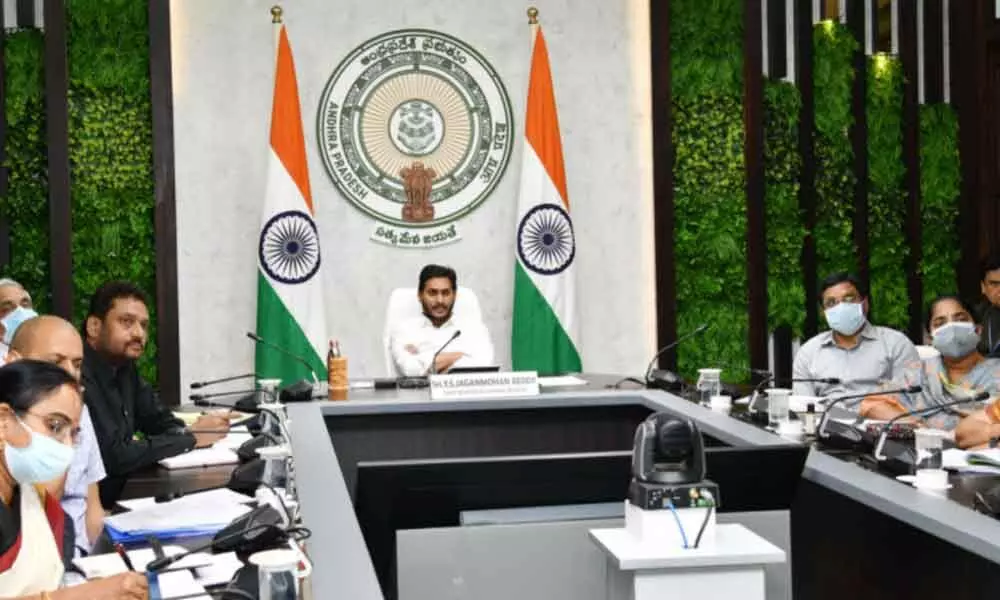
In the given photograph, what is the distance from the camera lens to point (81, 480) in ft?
9.38

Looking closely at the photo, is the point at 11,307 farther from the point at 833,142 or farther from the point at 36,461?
the point at 833,142

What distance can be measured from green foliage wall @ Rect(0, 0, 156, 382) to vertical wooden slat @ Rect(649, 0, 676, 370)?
9.46 ft

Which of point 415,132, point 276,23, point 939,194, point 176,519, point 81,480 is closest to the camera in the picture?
point 176,519

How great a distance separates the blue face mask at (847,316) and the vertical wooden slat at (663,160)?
199cm

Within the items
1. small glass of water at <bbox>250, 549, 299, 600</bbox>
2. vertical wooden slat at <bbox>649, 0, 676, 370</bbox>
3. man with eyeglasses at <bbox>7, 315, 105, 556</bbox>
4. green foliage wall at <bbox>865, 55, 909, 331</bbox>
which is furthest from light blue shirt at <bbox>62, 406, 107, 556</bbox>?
green foliage wall at <bbox>865, 55, 909, 331</bbox>

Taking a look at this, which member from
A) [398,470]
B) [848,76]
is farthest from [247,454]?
[848,76]

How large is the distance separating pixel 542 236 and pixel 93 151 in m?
2.54

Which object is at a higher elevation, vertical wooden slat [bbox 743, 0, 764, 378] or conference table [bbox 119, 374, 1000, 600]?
vertical wooden slat [bbox 743, 0, 764, 378]

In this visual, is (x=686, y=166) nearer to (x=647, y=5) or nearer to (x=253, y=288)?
(x=647, y=5)

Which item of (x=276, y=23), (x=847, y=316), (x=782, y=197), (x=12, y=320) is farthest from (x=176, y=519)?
(x=782, y=197)

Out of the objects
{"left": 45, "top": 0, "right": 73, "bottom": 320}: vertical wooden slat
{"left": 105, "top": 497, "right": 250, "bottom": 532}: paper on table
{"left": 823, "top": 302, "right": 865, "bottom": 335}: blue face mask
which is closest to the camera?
{"left": 105, "top": 497, "right": 250, "bottom": 532}: paper on table

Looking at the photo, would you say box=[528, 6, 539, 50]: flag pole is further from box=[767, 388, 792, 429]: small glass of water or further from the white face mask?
box=[767, 388, 792, 429]: small glass of water

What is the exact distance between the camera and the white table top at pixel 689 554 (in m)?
2.52

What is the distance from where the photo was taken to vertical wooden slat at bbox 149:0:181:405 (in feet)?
20.7
